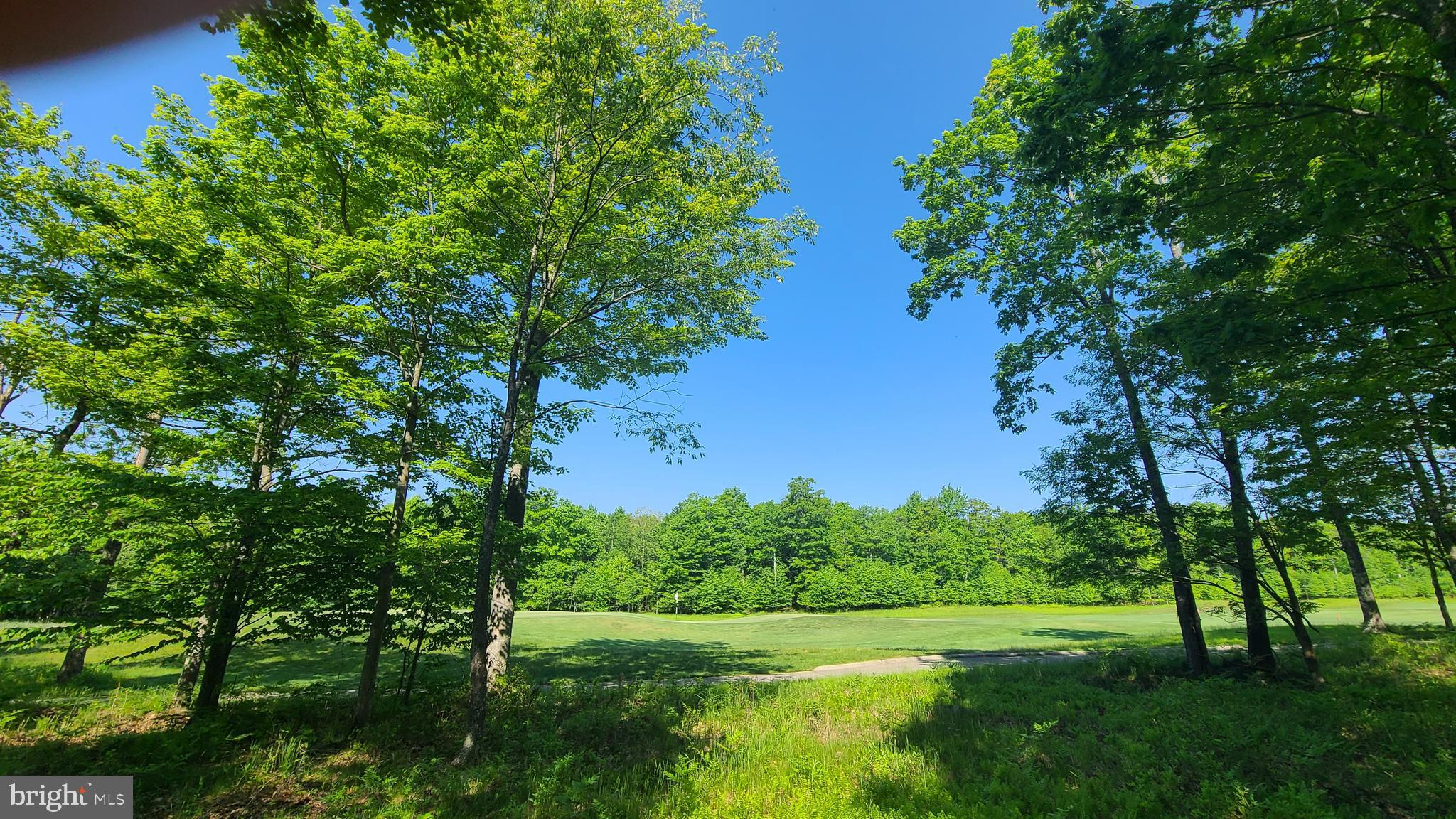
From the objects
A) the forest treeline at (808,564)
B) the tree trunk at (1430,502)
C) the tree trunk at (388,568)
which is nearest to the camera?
the tree trunk at (1430,502)

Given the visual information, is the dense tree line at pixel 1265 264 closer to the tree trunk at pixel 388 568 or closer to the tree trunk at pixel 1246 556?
the tree trunk at pixel 1246 556

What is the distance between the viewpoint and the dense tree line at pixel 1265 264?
4719 mm

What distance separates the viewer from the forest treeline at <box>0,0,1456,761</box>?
5.41 m

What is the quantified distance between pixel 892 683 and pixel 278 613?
11.7m

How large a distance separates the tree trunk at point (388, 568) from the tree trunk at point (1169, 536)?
14458mm

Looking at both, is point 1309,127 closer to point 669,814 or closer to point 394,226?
point 669,814

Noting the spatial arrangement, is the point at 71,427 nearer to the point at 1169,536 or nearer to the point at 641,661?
the point at 641,661

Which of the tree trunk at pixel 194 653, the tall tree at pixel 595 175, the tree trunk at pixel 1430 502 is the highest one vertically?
the tall tree at pixel 595 175

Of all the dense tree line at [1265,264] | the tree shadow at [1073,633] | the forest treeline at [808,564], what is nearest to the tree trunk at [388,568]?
the dense tree line at [1265,264]

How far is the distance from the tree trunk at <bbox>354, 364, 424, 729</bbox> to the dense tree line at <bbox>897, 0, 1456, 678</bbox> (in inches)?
400

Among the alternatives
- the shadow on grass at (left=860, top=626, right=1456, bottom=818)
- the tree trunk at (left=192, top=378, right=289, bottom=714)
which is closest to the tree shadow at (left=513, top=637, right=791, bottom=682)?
the tree trunk at (left=192, top=378, right=289, bottom=714)

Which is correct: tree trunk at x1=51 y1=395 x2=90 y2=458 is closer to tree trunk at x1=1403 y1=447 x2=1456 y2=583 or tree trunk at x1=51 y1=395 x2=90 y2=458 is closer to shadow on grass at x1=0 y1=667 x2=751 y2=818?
shadow on grass at x1=0 y1=667 x2=751 y2=818

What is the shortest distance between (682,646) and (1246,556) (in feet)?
65.3

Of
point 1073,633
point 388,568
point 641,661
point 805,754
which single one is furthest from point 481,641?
point 1073,633
